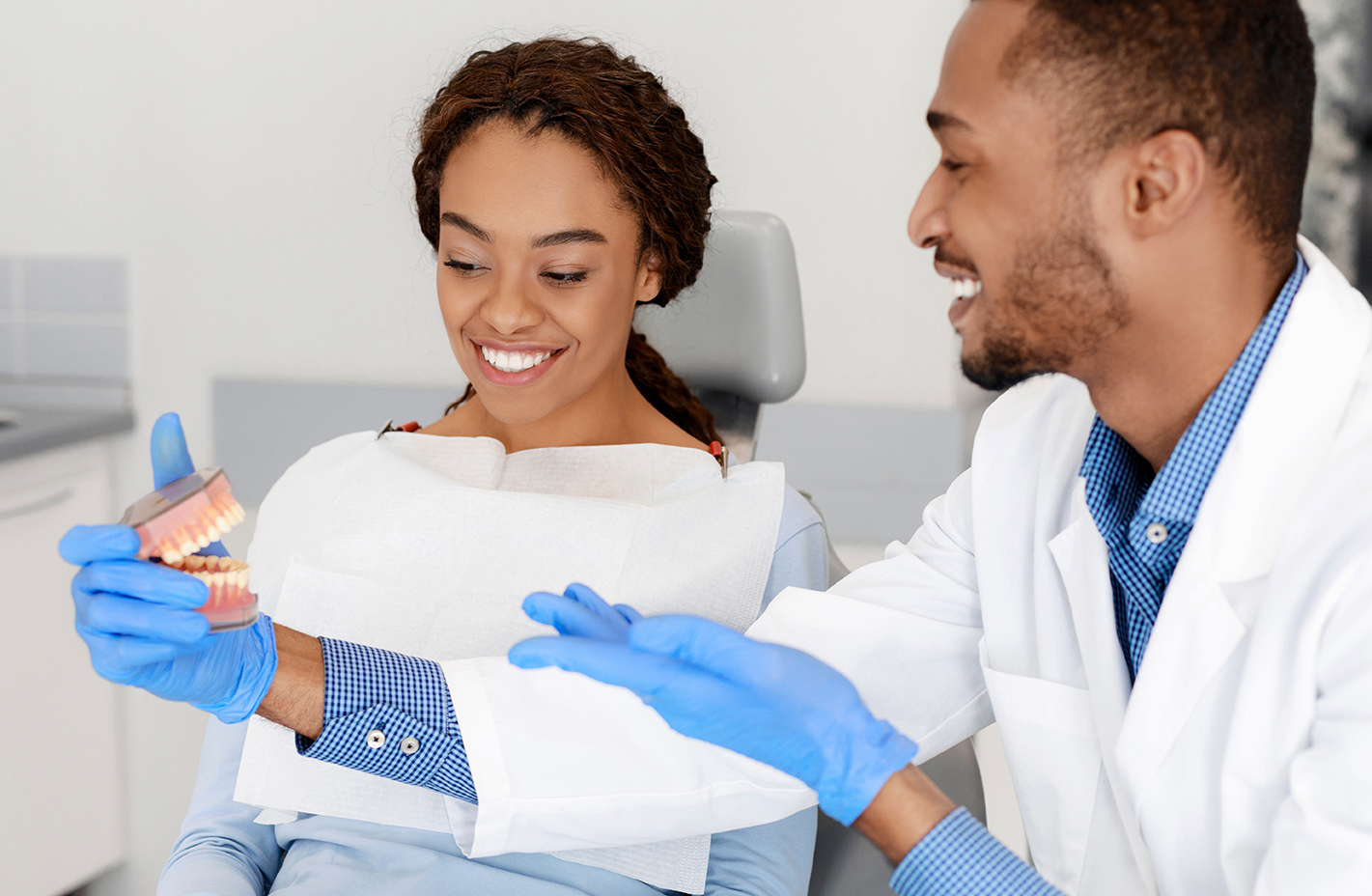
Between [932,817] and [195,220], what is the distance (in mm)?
1988

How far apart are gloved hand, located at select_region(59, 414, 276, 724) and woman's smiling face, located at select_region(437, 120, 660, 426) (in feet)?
1.35

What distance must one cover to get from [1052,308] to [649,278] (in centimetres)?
57

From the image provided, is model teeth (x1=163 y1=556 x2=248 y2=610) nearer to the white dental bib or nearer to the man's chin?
the white dental bib

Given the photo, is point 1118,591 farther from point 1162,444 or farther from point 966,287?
point 966,287

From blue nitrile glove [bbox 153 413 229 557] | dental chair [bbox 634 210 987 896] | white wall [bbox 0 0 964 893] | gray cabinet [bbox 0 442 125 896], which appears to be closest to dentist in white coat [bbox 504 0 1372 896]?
blue nitrile glove [bbox 153 413 229 557]

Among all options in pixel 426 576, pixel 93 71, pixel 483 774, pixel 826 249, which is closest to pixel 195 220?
pixel 93 71

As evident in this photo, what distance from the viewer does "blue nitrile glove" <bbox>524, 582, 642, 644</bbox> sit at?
36.4 inches

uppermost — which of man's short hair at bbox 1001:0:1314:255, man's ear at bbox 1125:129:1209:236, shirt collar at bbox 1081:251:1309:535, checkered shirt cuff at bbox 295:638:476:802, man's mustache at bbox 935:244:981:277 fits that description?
man's short hair at bbox 1001:0:1314:255

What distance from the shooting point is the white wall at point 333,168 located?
205 cm

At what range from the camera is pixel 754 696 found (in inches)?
33.8

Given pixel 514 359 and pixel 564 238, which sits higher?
pixel 564 238

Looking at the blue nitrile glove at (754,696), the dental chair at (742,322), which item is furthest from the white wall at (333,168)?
the blue nitrile glove at (754,696)

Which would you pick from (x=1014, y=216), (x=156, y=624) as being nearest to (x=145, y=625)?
(x=156, y=624)

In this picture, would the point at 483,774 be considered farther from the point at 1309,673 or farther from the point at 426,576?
the point at 1309,673
